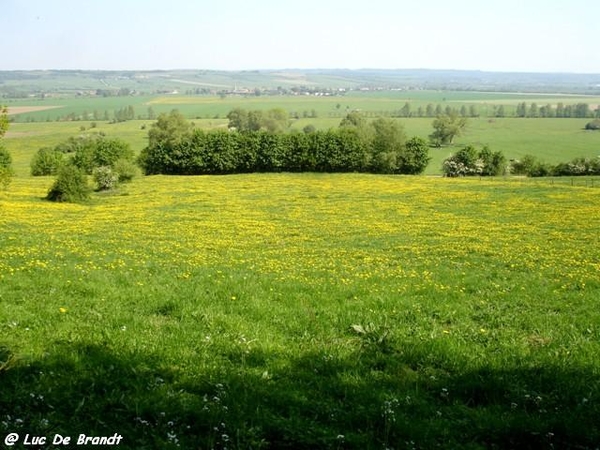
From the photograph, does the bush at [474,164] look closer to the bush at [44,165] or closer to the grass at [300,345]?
the bush at [44,165]

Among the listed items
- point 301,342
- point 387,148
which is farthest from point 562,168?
point 301,342

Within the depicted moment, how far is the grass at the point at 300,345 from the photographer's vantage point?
6359 millimetres

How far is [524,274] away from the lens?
Result: 1809 cm

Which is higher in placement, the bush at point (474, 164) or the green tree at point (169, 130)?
the green tree at point (169, 130)

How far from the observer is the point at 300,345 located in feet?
30.3

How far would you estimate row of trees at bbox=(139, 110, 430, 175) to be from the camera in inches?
3652

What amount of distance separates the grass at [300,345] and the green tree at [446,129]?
119m

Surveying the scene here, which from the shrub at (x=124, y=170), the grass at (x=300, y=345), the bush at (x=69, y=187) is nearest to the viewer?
the grass at (x=300, y=345)

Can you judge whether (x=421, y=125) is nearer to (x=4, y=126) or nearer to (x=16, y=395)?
(x=4, y=126)

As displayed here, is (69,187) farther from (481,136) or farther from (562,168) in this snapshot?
(481,136)

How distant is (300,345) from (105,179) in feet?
200

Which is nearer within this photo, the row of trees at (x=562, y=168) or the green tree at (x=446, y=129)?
the row of trees at (x=562, y=168)

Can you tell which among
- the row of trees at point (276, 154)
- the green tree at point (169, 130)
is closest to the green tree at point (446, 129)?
the row of trees at point (276, 154)

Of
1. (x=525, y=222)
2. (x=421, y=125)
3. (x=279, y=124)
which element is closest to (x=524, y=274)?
(x=525, y=222)
